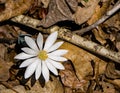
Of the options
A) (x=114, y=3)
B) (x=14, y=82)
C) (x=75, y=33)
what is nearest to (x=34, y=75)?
(x=14, y=82)

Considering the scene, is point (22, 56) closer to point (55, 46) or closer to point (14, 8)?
point (55, 46)

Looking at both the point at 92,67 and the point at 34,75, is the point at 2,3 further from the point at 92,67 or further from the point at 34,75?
the point at 92,67

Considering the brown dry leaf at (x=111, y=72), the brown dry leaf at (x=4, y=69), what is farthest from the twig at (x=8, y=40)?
the brown dry leaf at (x=111, y=72)

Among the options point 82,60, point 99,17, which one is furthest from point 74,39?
point 99,17

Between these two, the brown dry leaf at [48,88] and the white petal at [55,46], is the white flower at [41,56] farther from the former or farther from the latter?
the brown dry leaf at [48,88]

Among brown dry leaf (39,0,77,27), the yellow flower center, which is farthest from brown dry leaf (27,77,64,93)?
brown dry leaf (39,0,77,27)
